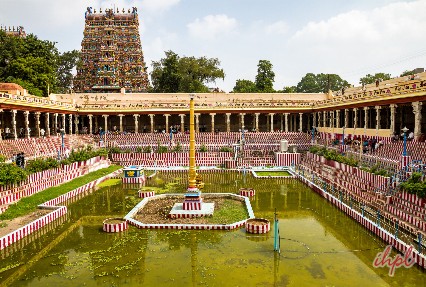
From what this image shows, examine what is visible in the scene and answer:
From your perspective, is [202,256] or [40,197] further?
[40,197]

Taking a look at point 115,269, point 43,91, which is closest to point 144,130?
point 43,91

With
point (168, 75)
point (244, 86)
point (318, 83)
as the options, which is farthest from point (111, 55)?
point (318, 83)

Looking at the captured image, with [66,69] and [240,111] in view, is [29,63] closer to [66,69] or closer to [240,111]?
[66,69]

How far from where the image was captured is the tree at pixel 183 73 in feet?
203

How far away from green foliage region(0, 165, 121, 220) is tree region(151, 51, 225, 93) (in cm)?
3692

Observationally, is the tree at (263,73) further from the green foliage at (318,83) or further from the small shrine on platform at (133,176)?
the small shrine on platform at (133,176)

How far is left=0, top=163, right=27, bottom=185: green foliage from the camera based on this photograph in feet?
57.9

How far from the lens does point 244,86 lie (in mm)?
68375

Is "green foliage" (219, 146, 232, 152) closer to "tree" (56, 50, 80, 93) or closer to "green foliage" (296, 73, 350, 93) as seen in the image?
"tree" (56, 50, 80, 93)

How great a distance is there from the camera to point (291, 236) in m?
14.4

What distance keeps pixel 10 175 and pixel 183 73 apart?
1901 inches

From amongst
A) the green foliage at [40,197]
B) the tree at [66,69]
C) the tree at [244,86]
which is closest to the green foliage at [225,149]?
the green foliage at [40,197]

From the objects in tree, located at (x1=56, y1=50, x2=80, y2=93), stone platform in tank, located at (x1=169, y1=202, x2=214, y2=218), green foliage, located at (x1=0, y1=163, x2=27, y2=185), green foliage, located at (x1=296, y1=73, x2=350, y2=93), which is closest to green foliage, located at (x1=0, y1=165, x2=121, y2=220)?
green foliage, located at (x1=0, y1=163, x2=27, y2=185)

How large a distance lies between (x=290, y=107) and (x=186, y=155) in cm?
1939
